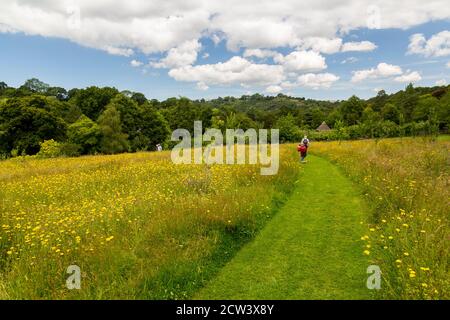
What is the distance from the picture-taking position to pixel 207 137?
3067cm

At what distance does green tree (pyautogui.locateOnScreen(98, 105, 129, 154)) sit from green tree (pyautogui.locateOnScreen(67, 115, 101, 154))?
2.92 feet

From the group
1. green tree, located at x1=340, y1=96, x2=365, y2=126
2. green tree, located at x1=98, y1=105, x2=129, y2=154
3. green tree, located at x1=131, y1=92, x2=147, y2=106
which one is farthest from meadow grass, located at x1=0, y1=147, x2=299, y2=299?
green tree, located at x1=340, y1=96, x2=365, y2=126

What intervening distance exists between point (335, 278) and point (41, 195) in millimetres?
9947

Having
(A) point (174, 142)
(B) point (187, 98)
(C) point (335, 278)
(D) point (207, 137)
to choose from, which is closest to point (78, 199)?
(C) point (335, 278)

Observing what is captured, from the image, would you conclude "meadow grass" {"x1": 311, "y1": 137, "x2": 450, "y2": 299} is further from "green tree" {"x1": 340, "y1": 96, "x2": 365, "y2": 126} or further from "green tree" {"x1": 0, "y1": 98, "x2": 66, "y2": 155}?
"green tree" {"x1": 340, "y1": 96, "x2": 365, "y2": 126}

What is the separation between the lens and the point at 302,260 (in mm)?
6473

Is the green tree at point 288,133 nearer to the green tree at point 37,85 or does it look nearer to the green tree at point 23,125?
the green tree at point 23,125

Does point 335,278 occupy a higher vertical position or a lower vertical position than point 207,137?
lower

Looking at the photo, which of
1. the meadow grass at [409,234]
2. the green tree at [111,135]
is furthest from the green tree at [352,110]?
the meadow grass at [409,234]

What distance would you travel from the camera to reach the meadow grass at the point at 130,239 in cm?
507

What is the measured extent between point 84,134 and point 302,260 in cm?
4736

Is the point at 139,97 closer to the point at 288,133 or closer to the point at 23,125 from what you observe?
the point at 23,125
